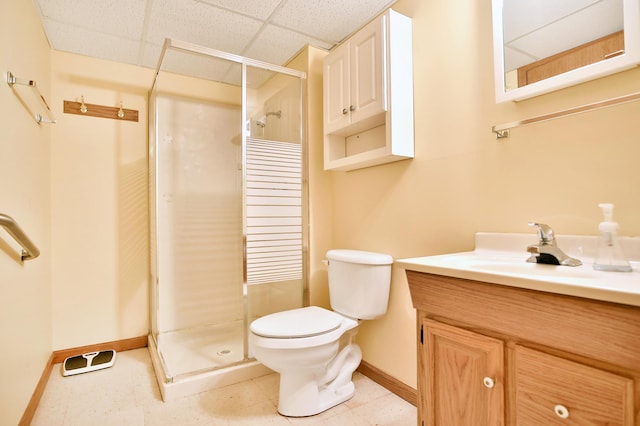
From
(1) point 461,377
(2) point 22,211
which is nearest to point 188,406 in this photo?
(2) point 22,211

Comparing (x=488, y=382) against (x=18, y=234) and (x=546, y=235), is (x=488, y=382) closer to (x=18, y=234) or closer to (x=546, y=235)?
(x=546, y=235)

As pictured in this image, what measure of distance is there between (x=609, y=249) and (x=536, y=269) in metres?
0.20

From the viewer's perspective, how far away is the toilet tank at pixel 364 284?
179cm

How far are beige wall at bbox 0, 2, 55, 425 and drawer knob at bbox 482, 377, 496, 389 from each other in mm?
1705

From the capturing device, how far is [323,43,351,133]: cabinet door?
76.2 inches

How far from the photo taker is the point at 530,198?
1.26m

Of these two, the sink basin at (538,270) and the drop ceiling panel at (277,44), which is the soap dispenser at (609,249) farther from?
the drop ceiling panel at (277,44)

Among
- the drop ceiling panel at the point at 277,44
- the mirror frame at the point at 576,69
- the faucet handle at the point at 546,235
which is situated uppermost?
the drop ceiling panel at the point at 277,44

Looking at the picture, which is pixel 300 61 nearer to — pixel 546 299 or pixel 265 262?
pixel 265 262

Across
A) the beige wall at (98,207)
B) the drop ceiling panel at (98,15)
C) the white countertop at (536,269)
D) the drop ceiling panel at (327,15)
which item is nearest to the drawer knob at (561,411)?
the white countertop at (536,269)

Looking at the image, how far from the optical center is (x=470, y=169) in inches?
58.1

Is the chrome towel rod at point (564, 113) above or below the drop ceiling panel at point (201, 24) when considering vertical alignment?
below

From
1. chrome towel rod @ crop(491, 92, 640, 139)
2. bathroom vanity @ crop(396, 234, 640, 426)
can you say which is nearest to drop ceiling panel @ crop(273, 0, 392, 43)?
chrome towel rod @ crop(491, 92, 640, 139)

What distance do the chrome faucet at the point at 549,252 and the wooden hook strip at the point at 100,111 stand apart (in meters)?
2.77
